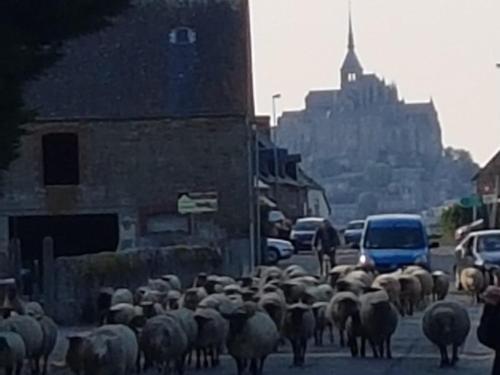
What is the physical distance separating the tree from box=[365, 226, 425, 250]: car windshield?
26176 mm

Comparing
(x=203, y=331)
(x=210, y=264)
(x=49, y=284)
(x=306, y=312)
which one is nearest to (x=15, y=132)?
(x=203, y=331)

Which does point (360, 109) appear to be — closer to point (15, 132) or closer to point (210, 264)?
point (210, 264)

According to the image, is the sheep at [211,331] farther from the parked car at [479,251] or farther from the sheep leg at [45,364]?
the parked car at [479,251]

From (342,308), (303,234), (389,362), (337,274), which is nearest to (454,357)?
(389,362)

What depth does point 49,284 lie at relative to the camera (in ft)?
127

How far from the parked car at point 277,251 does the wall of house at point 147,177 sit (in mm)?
6114

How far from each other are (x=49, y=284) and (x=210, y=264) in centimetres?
913

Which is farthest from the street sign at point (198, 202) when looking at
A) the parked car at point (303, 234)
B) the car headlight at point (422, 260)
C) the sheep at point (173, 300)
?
Result: the sheep at point (173, 300)

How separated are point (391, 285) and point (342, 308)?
644cm

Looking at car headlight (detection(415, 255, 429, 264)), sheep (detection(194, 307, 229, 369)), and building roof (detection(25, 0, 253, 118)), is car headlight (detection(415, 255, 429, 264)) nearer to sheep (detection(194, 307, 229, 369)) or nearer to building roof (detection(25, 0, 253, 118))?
building roof (detection(25, 0, 253, 118))

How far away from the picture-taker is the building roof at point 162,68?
59312 mm

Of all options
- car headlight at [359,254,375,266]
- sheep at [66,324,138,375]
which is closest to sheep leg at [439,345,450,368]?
sheep at [66,324,138,375]

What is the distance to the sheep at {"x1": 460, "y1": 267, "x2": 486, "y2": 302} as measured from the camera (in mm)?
42312

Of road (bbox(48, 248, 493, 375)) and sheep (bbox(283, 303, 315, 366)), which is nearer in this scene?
road (bbox(48, 248, 493, 375))
